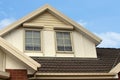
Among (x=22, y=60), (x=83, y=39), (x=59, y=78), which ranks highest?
(x=83, y=39)

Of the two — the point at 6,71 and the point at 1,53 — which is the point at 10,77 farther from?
the point at 1,53

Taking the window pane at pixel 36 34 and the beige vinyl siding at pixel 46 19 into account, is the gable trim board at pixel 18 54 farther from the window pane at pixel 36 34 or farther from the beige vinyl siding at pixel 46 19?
the beige vinyl siding at pixel 46 19

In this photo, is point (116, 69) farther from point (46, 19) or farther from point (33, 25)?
point (33, 25)

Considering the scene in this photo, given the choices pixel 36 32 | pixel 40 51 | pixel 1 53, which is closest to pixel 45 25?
pixel 36 32

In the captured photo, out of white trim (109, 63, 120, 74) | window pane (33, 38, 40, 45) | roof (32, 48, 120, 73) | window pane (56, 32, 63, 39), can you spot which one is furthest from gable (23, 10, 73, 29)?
white trim (109, 63, 120, 74)

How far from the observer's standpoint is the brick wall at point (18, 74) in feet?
31.7

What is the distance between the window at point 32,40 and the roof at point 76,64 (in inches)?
26.5

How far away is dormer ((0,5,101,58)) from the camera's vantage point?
42.5ft

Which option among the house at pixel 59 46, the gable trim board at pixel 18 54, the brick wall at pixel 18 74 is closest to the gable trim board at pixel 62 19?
the house at pixel 59 46

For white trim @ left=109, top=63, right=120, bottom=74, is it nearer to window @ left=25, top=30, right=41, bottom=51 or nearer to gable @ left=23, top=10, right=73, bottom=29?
gable @ left=23, top=10, right=73, bottom=29

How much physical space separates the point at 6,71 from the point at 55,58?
3.54 m

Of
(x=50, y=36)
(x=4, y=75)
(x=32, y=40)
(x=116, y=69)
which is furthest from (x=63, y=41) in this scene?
(x=4, y=75)

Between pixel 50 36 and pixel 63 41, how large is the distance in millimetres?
737

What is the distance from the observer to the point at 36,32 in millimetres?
13477
